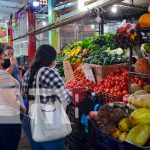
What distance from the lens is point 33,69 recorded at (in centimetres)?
297

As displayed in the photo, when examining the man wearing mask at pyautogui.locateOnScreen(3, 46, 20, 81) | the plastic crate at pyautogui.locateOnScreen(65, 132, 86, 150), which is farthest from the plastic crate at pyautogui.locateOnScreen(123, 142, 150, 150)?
the man wearing mask at pyautogui.locateOnScreen(3, 46, 20, 81)

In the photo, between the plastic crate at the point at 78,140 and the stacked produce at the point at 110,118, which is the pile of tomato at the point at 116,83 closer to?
the plastic crate at the point at 78,140

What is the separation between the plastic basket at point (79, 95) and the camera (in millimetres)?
4020

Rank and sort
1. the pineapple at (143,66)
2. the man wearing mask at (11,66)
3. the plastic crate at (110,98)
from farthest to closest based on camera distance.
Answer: the man wearing mask at (11,66) → the plastic crate at (110,98) → the pineapple at (143,66)

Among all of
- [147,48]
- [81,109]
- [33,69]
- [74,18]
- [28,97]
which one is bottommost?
[81,109]

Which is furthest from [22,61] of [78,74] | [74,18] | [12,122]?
[12,122]

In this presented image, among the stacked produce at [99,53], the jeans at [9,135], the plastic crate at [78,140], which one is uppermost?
the stacked produce at [99,53]

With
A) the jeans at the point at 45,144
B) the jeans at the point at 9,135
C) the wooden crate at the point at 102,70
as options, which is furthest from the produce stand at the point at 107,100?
the jeans at the point at 9,135

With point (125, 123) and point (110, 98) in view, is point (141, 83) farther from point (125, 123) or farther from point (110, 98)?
point (125, 123)

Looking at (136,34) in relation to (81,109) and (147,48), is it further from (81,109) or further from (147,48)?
(81,109)

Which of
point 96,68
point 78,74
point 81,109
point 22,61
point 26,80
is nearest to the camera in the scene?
point 26,80

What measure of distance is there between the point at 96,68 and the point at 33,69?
1.84 meters

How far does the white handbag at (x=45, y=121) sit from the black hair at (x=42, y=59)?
115 mm

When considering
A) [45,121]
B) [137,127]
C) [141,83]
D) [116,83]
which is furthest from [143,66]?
[45,121]
